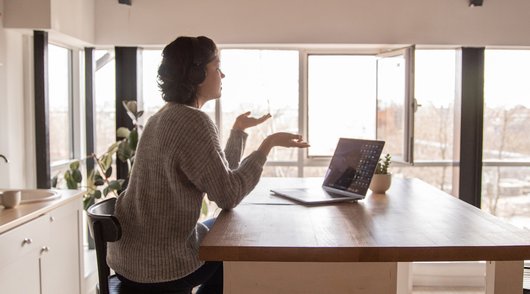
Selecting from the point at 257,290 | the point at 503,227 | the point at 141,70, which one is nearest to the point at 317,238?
the point at 257,290

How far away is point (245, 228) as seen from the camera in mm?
1391

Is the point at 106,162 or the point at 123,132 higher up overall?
the point at 123,132

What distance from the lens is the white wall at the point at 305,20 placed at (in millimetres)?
3564

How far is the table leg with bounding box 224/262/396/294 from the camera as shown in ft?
4.31

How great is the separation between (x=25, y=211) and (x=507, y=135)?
135 inches

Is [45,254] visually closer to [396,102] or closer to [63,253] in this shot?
[63,253]

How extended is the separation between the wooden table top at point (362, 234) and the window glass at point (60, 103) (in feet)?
7.10

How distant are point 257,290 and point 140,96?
277cm

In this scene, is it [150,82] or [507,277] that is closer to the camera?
[507,277]

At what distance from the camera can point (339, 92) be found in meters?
3.86

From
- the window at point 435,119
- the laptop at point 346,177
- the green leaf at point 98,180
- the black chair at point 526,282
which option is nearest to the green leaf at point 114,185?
the green leaf at point 98,180

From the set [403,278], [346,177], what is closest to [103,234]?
[346,177]

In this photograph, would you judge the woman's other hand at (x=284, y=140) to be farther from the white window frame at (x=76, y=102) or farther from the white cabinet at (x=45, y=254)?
the white window frame at (x=76, y=102)

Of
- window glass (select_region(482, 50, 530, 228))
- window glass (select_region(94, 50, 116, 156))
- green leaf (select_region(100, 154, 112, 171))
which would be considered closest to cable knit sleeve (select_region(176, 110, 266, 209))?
green leaf (select_region(100, 154, 112, 171))
